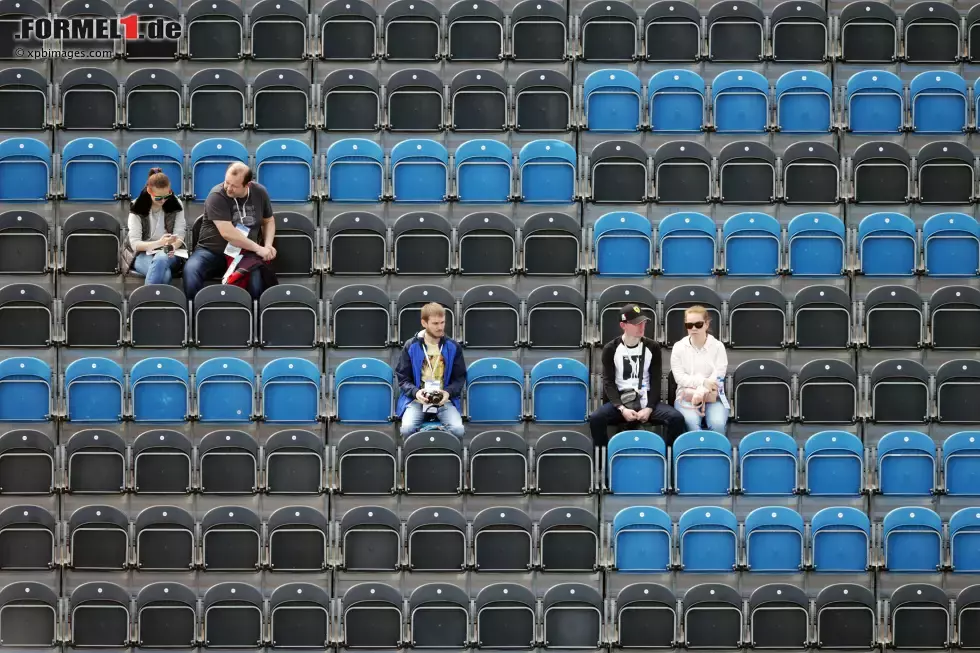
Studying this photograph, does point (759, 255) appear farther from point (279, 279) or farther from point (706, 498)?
point (279, 279)

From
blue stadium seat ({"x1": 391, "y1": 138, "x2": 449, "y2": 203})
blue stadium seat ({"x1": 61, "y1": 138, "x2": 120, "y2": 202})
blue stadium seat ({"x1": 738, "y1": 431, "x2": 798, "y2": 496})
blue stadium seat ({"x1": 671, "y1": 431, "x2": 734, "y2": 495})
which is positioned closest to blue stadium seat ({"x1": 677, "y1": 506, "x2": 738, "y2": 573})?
blue stadium seat ({"x1": 671, "y1": 431, "x2": 734, "y2": 495})

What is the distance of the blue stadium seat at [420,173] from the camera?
10180mm

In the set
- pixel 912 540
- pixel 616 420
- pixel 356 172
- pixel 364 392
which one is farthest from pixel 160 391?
pixel 912 540

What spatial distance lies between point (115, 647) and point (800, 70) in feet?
19.3

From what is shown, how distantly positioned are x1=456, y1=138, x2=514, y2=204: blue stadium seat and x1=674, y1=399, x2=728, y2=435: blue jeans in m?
1.99

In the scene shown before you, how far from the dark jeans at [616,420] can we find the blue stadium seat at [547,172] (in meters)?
1.76

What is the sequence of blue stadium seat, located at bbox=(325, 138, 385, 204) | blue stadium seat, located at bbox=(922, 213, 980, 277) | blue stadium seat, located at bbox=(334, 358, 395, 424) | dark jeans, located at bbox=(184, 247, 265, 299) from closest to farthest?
blue stadium seat, located at bbox=(334, 358, 395, 424)
dark jeans, located at bbox=(184, 247, 265, 299)
blue stadium seat, located at bbox=(922, 213, 980, 277)
blue stadium seat, located at bbox=(325, 138, 385, 204)

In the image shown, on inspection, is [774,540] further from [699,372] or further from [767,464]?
[699,372]

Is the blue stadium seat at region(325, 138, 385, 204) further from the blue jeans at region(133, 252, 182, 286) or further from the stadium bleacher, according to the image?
the blue jeans at region(133, 252, 182, 286)

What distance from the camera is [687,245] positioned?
992cm

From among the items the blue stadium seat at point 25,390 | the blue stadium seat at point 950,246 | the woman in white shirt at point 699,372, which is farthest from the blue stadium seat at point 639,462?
the blue stadium seat at point 25,390

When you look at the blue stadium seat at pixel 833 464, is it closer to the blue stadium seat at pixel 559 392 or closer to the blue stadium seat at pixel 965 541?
the blue stadium seat at pixel 965 541

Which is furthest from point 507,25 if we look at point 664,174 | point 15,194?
point 15,194

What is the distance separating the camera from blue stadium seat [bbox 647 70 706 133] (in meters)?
10.6
